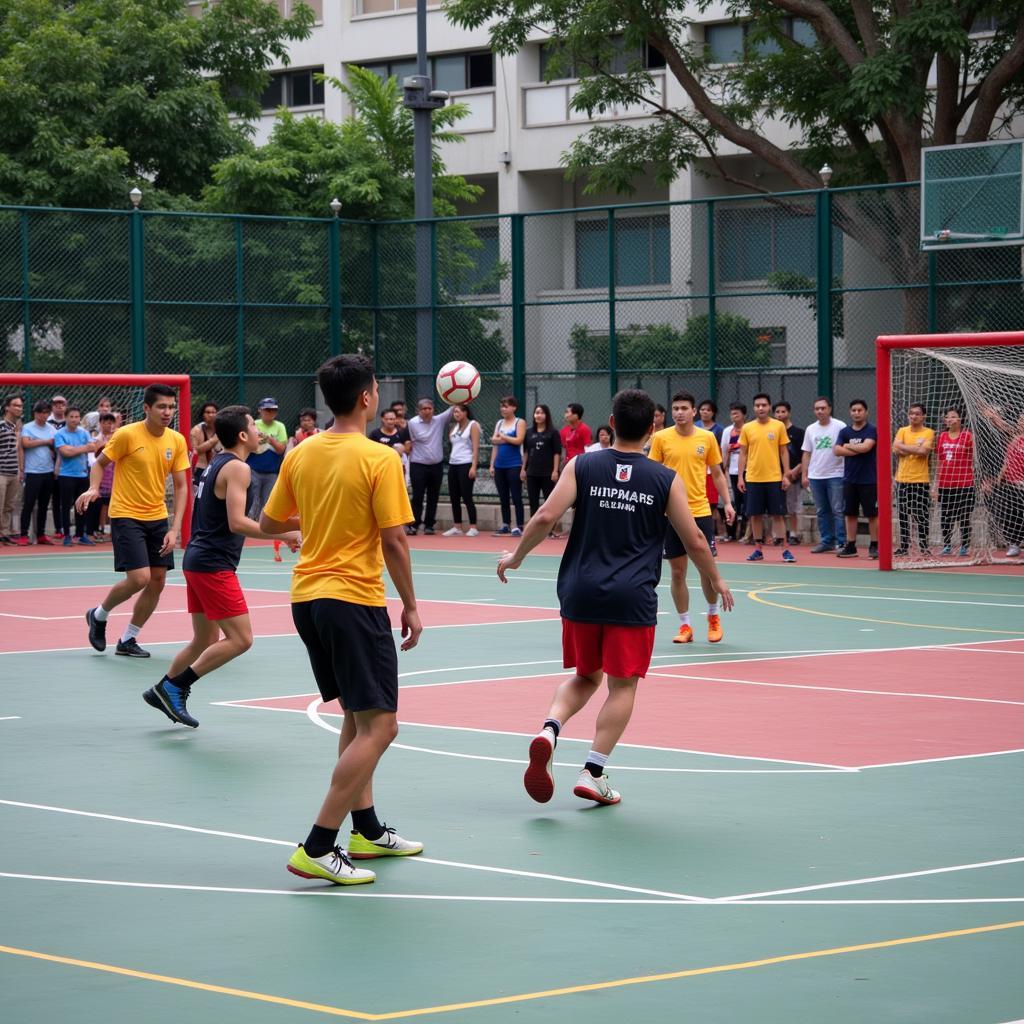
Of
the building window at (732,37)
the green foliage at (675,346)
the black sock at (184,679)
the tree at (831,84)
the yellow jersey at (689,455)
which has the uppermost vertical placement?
the building window at (732,37)

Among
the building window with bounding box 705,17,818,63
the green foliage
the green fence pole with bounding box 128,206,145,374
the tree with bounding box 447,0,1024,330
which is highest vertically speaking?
the building window with bounding box 705,17,818,63

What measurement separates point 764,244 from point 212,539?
54.1 feet

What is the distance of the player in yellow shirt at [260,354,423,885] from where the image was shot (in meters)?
7.07

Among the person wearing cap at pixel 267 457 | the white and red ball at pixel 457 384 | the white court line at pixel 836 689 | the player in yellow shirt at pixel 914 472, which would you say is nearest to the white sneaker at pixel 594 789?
the white court line at pixel 836 689

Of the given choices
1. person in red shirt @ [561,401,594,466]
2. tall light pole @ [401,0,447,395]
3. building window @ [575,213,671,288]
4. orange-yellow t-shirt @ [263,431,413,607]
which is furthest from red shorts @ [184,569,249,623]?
tall light pole @ [401,0,447,395]

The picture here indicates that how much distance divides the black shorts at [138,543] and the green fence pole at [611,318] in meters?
14.3

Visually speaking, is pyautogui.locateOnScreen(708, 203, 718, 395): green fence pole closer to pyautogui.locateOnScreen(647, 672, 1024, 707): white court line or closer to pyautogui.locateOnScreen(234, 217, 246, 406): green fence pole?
pyautogui.locateOnScreen(234, 217, 246, 406): green fence pole

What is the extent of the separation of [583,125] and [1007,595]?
27.9 metres

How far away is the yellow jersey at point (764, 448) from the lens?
76.9 feet

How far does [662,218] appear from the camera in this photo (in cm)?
2941

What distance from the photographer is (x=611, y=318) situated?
28.0 m

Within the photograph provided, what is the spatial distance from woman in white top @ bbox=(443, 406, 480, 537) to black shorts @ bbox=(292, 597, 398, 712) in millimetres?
20192

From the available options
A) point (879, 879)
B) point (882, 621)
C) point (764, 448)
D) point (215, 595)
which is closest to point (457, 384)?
point (764, 448)

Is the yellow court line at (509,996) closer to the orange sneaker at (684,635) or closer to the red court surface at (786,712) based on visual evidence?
the red court surface at (786,712)
